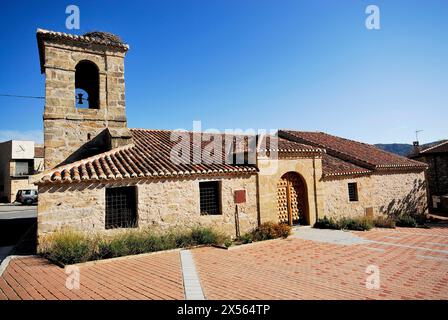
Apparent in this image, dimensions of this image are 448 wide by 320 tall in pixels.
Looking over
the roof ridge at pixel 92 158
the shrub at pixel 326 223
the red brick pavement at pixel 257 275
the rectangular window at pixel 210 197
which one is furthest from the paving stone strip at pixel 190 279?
the shrub at pixel 326 223

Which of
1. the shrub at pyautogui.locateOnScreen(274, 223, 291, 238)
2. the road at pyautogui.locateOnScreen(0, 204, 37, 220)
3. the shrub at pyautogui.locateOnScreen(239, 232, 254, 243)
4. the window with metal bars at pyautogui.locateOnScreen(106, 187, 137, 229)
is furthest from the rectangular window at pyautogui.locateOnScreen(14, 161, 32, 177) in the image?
the shrub at pyautogui.locateOnScreen(274, 223, 291, 238)

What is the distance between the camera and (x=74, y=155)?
1196 cm

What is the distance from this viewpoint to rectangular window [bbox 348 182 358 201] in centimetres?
1640

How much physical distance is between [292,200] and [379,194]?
7.63m

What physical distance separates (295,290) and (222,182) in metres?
6.28

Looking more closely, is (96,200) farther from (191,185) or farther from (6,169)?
(6,169)

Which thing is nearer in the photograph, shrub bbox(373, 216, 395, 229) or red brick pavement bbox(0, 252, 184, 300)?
red brick pavement bbox(0, 252, 184, 300)

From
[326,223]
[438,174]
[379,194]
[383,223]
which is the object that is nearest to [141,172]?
[326,223]

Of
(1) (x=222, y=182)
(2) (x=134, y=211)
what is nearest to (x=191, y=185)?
(1) (x=222, y=182)

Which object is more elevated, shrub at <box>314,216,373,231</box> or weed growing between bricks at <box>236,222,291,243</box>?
weed growing between bricks at <box>236,222,291,243</box>

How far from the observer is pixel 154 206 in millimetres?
9992

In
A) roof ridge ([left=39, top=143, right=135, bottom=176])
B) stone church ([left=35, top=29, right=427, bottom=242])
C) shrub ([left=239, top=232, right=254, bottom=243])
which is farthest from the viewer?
shrub ([left=239, top=232, right=254, bottom=243])

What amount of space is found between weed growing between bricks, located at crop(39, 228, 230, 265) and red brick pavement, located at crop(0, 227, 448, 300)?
39 centimetres

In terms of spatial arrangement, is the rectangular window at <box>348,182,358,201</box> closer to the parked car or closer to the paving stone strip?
the paving stone strip
